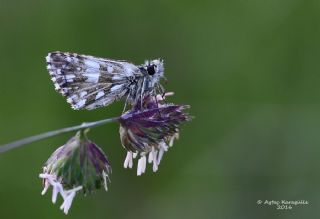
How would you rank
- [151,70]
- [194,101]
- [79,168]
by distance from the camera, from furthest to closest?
[194,101]
[151,70]
[79,168]

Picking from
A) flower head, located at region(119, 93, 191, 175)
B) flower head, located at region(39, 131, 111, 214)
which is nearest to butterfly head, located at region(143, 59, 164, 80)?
flower head, located at region(119, 93, 191, 175)

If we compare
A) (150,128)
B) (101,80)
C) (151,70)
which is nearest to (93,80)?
(101,80)

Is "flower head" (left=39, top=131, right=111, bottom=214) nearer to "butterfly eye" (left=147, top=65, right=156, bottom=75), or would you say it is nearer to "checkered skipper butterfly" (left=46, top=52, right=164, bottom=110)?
"checkered skipper butterfly" (left=46, top=52, right=164, bottom=110)

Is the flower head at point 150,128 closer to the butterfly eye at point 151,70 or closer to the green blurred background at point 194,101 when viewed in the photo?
the butterfly eye at point 151,70

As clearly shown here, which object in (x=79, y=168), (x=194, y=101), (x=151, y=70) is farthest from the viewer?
(x=194, y=101)

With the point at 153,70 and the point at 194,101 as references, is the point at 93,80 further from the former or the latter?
the point at 194,101

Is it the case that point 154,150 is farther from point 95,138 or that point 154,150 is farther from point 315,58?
point 315,58
